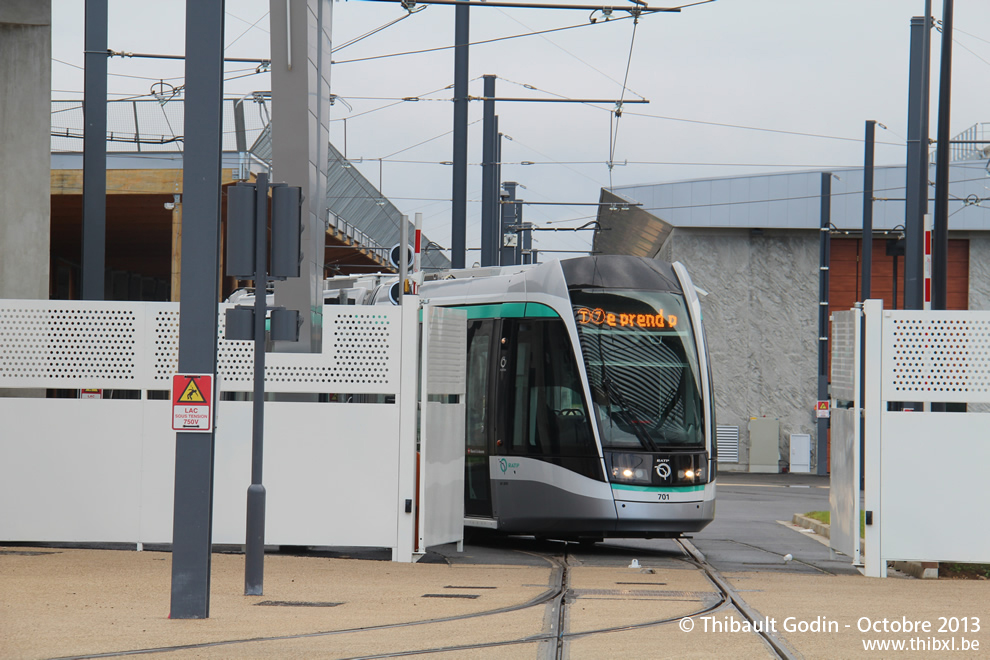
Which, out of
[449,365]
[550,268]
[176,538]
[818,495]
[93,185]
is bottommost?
[818,495]

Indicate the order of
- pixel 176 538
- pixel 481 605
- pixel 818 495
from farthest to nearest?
pixel 818 495 < pixel 481 605 < pixel 176 538

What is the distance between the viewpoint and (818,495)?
29828mm

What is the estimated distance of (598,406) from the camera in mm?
14430

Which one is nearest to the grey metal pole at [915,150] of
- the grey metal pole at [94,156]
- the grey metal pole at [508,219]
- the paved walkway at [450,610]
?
the paved walkway at [450,610]

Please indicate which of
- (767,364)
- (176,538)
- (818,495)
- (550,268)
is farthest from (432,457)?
(767,364)

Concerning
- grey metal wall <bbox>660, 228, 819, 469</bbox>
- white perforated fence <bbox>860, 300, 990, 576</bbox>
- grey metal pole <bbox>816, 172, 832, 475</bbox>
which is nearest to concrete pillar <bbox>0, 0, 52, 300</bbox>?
white perforated fence <bbox>860, 300, 990, 576</bbox>

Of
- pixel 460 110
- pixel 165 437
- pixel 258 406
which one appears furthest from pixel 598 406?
pixel 460 110

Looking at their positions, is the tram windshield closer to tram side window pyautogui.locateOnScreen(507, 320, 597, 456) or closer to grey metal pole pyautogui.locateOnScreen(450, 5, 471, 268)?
tram side window pyautogui.locateOnScreen(507, 320, 597, 456)

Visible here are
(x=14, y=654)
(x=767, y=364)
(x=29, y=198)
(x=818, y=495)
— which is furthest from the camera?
(x=767, y=364)

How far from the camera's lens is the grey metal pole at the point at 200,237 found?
909 cm

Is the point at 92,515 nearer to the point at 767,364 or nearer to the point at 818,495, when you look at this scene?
the point at 818,495

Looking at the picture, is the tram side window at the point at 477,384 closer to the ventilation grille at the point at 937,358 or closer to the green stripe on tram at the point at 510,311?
the green stripe on tram at the point at 510,311

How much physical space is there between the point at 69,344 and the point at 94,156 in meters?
4.74

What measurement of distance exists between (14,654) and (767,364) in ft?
118
